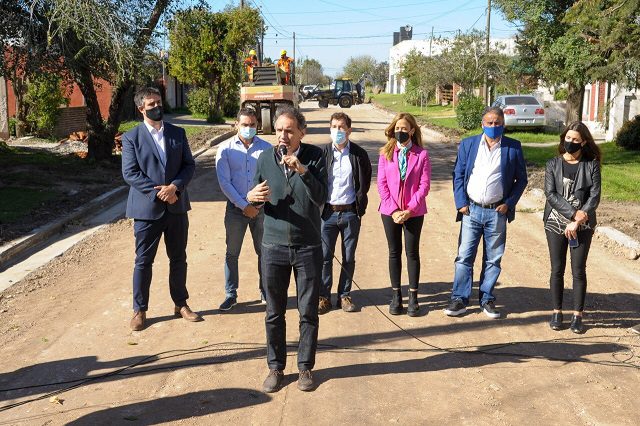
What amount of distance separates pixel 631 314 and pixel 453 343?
2021 mm

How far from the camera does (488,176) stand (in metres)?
6.76

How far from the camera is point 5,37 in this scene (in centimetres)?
1471

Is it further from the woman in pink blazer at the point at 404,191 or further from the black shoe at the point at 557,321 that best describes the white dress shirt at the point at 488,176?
the black shoe at the point at 557,321

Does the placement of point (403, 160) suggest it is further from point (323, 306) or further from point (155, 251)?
point (155, 251)

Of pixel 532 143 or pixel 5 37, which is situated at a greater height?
pixel 5 37

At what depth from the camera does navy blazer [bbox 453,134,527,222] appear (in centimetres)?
678

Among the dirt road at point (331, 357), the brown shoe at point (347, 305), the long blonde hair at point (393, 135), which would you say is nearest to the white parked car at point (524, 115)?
the dirt road at point (331, 357)

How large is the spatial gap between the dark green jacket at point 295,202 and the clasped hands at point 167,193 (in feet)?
5.21

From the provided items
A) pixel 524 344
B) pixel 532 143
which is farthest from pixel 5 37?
pixel 532 143

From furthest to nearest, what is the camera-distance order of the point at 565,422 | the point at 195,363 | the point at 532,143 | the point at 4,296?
the point at 532,143, the point at 4,296, the point at 195,363, the point at 565,422

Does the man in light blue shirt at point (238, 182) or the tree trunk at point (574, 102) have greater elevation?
the tree trunk at point (574, 102)

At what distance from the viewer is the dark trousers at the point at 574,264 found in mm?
6488

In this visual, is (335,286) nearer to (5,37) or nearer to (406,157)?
(406,157)

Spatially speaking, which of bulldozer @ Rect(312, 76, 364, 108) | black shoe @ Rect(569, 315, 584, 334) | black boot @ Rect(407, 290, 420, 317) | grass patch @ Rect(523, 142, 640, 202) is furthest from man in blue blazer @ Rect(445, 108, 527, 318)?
bulldozer @ Rect(312, 76, 364, 108)
